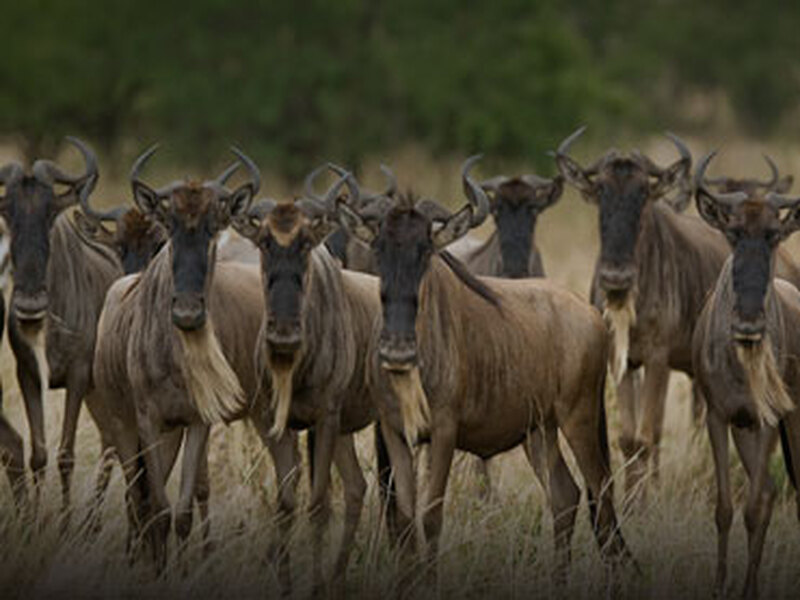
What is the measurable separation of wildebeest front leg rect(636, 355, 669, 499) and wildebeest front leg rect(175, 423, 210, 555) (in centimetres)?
346

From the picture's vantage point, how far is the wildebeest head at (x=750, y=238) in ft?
29.5

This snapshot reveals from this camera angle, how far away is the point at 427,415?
8.78 meters

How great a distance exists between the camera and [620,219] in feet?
37.8

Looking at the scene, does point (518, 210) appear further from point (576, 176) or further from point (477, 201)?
point (477, 201)

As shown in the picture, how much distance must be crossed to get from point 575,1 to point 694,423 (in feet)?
93.7

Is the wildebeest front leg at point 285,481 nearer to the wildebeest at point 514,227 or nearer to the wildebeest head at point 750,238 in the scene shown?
the wildebeest head at point 750,238

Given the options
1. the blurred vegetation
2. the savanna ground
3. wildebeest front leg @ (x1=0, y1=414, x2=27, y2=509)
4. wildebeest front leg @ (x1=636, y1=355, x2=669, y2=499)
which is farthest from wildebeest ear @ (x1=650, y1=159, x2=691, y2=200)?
the blurred vegetation

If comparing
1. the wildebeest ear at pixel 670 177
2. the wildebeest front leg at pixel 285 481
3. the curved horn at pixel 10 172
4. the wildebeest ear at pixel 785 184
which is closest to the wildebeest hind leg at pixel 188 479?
the wildebeest front leg at pixel 285 481

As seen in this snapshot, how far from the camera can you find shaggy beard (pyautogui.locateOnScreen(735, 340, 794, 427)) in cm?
911

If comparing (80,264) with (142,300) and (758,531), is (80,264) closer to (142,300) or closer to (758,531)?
(142,300)

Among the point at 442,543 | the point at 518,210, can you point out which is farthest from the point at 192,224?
the point at 518,210

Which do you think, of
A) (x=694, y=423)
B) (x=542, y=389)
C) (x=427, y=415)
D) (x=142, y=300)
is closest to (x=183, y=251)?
(x=142, y=300)

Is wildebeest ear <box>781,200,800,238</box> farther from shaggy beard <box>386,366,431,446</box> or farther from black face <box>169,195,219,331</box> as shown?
black face <box>169,195,219,331</box>

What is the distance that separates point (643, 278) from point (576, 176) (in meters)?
0.79
